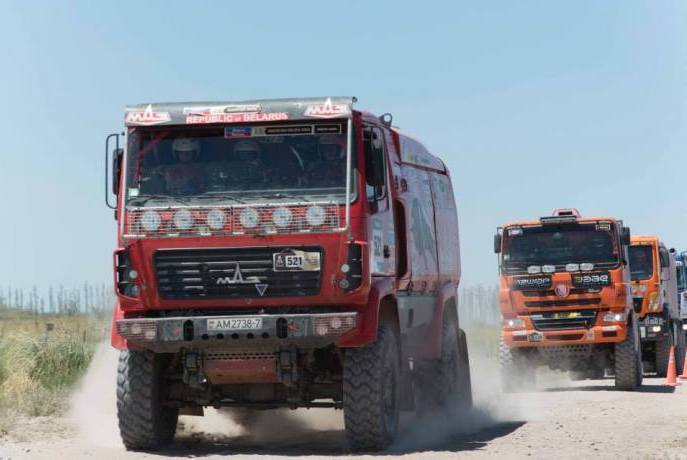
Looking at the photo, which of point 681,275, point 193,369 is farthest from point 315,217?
point 681,275

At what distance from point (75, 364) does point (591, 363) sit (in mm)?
9862

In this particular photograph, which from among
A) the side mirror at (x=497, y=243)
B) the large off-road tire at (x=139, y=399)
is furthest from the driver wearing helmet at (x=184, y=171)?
the side mirror at (x=497, y=243)

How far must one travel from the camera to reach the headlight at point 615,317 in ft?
80.1

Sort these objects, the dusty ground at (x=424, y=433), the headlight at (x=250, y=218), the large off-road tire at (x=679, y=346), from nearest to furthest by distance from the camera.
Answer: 1. the headlight at (x=250, y=218)
2. the dusty ground at (x=424, y=433)
3. the large off-road tire at (x=679, y=346)

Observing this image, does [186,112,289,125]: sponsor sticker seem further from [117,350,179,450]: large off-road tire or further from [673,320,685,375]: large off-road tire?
[673,320,685,375]: large off-road tire

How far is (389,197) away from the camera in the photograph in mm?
14586

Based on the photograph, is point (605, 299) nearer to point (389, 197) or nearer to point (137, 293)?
point (389, 197)

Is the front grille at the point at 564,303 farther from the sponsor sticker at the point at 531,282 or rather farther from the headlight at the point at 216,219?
the headlight at the point at 216,219

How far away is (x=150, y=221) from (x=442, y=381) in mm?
6069

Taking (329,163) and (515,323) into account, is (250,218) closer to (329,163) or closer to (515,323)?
(329,163)

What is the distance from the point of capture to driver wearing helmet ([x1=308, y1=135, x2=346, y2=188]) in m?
13.5

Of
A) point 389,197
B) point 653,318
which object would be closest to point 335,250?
point 389,197

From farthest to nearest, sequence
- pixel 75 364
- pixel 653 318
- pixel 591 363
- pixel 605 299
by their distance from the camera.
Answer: pixel 653 318 < pixel 591 363 < pixel 605 299 < pixel 75 364

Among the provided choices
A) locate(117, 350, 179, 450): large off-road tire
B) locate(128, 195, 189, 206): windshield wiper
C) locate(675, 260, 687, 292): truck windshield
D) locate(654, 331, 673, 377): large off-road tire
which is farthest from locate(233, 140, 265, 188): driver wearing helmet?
locate(675, 260, 687, 292): truck windshield
